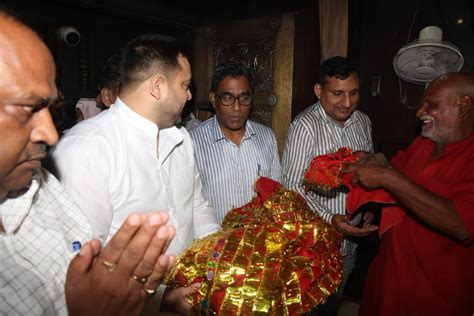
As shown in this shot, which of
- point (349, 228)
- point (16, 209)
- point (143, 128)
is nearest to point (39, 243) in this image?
point (16, 209)

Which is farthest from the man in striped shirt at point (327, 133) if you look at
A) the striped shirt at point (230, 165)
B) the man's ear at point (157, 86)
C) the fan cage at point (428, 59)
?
the man's ear at point (157, 86)

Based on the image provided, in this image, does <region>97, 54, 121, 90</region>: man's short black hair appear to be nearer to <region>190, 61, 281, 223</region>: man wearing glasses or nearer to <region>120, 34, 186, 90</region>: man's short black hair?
<region>190, 61, 281, 223</region>: man wearing glasses

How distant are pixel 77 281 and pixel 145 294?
0.61 feet

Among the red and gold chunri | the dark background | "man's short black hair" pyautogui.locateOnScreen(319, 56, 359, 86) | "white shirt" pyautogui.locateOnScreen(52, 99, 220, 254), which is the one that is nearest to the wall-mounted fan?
the dark background

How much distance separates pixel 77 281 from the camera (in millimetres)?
821

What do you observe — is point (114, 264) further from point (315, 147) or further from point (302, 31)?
point (302, 31)

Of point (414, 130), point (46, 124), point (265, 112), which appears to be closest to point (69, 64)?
point (265, 112)

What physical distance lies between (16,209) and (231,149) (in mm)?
1900

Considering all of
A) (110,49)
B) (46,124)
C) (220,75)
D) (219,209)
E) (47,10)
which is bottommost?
(219,209)

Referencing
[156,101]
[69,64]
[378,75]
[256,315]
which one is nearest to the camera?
[256,315]

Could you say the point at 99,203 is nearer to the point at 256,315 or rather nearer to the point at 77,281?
the point at 77,281

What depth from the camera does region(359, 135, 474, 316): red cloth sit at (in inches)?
77.4

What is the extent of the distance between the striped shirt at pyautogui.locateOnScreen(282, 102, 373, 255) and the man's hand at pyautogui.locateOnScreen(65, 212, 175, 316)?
1.97m

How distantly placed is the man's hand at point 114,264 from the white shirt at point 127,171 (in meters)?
0.64
